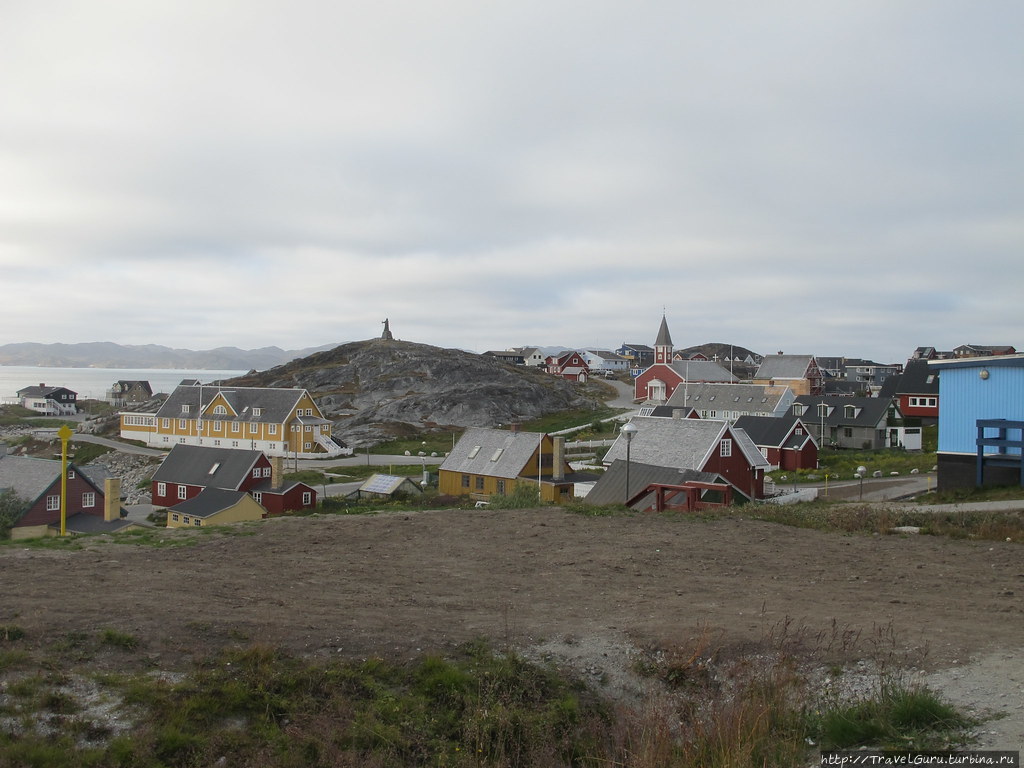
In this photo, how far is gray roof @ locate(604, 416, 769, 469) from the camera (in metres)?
36.9

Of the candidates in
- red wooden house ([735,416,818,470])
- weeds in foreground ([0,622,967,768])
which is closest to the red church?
red wooden house ([735,416,818,470])

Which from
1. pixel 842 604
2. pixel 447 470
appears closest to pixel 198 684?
pixel 842 604

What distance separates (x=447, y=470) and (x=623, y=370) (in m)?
144

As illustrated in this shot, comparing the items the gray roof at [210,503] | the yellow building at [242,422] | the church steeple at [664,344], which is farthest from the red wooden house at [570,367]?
the gray roof at [210,503]

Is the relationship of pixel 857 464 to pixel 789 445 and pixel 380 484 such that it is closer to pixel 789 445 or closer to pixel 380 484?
pixel 789 445

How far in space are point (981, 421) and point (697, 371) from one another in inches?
2834

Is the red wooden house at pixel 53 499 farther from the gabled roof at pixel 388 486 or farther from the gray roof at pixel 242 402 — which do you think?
the gray roof at pixel 242 402

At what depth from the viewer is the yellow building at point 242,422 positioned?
75.2 m

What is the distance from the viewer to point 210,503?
37875mm

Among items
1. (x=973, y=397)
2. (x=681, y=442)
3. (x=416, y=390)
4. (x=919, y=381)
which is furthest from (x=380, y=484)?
(x=416, y=390)

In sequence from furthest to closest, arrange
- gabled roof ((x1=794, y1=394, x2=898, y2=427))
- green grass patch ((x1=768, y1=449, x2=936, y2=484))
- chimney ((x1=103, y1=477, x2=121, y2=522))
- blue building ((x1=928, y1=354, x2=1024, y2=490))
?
1. gabled roof ((x1=794, y1=394, x2=898, y2=427))
2. green grass patch ((x1=768, y1=449, x2=936, y2=484))
3. chimney ((x1=103, y1=477, x2=121, y2=522))
4. blue building ((x1=928, y1=354, x2=1024, y2=490))

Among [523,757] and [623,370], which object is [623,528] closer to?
[523,757]

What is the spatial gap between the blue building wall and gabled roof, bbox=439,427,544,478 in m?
21.5

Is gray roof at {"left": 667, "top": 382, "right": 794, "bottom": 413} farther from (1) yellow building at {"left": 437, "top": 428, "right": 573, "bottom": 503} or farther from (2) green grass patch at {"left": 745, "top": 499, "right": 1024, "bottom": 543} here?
(2) green grass patch at {"left": 745, "top": 499, "right": 1024, "bottom": 543}
